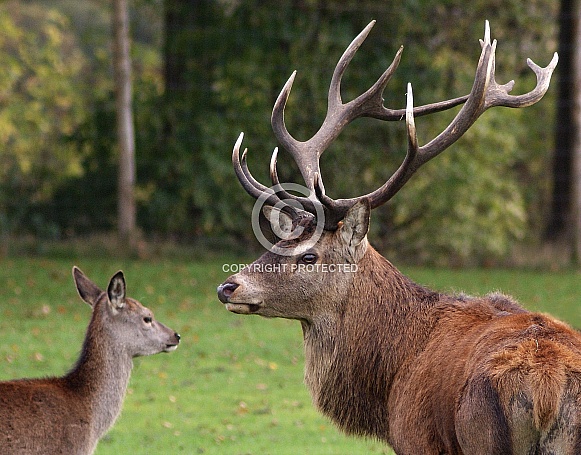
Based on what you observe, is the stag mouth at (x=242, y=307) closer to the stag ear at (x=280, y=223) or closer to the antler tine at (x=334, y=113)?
the stag ear at (x=280, y=223)

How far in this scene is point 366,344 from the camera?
5.56m

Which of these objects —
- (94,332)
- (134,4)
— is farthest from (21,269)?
(94,332)

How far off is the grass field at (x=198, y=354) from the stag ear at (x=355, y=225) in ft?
7.87

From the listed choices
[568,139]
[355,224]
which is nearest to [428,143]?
[355,224]

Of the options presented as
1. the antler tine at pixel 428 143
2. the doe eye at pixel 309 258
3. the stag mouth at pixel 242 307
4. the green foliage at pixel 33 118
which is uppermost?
the antler tine at pixel 428 143

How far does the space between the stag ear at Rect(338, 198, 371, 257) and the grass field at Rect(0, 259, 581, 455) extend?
7.87ft

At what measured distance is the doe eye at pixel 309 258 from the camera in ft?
18.5

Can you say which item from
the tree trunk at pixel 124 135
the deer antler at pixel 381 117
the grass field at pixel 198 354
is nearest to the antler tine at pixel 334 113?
the deer antler at pixel 381 117

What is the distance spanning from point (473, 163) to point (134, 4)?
6.77 m

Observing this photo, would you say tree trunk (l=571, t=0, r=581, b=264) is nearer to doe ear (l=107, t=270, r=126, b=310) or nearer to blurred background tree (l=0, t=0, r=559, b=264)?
blurred background tree (l=0, t=0, r=559, b=264)

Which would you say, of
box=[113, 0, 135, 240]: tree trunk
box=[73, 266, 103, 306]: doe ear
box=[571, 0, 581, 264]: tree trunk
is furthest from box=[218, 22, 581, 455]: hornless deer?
box=[571, 0, 581, 264]: tree trunk

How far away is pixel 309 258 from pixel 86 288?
6.82ft

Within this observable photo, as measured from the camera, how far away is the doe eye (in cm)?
562

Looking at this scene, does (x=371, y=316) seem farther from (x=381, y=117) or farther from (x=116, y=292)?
(x=116, y=292)
